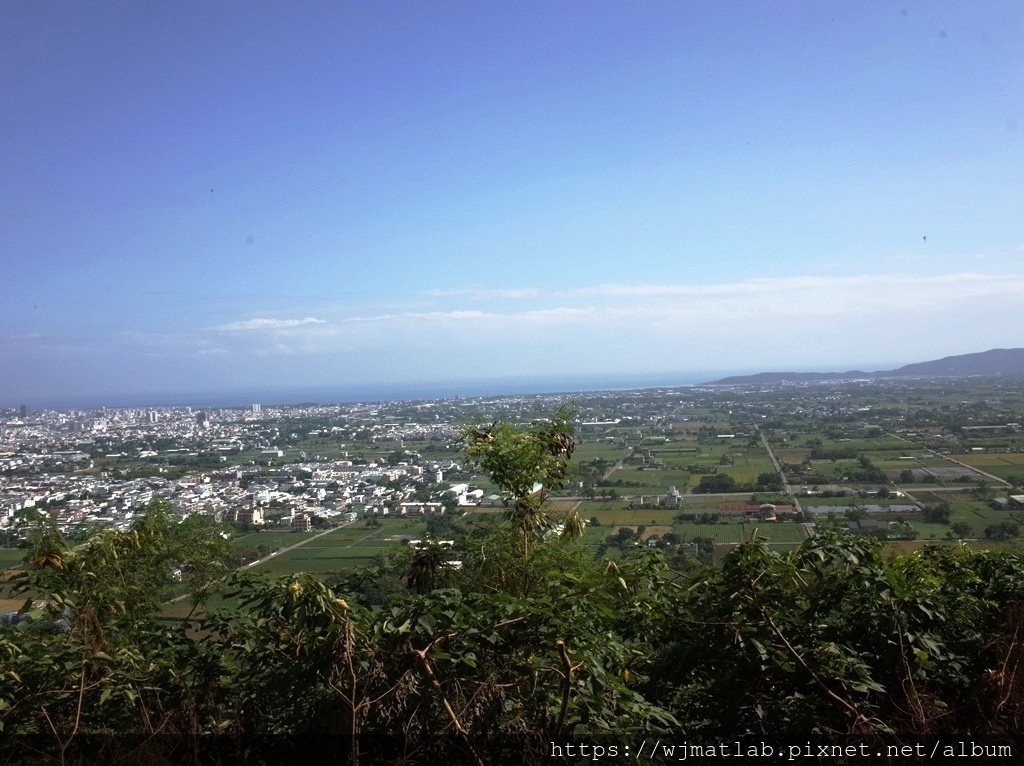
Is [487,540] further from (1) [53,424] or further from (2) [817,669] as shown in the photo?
(1) [53,424]

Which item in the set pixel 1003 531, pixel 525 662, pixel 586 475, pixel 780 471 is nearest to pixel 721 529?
pixel 1003 531

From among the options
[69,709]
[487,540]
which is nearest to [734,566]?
[487,540]

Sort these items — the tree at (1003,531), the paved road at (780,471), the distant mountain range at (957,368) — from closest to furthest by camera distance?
the tree at (1003,531), the paved road at (780,471), the distant mountain range at (957,368)

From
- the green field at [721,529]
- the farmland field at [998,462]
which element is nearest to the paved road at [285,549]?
the green field at [721,529]

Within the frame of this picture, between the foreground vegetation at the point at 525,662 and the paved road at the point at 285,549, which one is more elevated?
the foreground vegetation at the point at 525,662

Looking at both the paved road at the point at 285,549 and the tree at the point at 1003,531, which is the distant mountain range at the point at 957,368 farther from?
the paved road at the point at 285,549

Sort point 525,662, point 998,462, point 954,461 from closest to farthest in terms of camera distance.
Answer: point 525,662 < point 998,462 < point 954,461

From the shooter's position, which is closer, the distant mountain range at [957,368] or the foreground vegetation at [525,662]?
the foreground vegetation at [525,662]

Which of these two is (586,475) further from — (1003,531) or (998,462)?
(998,462)

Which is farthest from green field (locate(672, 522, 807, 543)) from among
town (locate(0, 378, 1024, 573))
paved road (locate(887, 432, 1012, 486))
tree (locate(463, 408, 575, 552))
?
paved road (locate(887, 432, 1012, 486))

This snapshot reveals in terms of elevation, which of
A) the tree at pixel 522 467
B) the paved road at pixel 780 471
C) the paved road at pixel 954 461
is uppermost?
the tree at pixel 522 467
